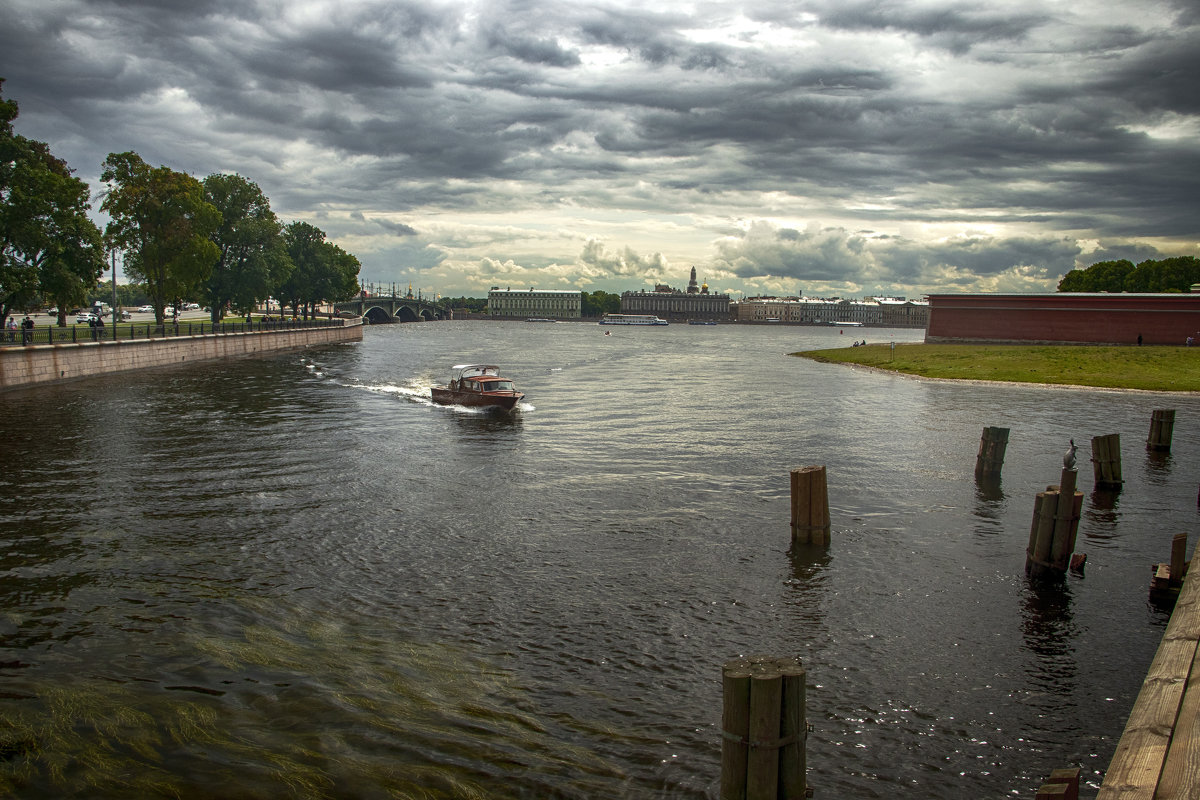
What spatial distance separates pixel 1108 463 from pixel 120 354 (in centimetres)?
5358

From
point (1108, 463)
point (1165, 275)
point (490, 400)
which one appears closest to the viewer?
point (1108, 463)

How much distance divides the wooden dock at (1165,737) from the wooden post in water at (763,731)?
228cm

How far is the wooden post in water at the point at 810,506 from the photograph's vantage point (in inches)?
655

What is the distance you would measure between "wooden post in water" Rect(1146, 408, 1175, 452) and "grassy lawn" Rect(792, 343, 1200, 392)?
981 inches

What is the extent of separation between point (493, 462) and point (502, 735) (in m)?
16.9

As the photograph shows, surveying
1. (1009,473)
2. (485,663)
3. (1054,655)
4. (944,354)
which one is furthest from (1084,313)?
(485,663)

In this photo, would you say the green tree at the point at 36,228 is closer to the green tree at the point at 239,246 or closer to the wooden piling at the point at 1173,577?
the green tree at the point at 239,246

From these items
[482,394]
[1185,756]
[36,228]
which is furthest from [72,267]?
[1185,756]

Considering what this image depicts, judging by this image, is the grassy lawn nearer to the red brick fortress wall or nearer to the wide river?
the red brick fortress wall

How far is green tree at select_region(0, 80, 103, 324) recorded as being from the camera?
150 ft

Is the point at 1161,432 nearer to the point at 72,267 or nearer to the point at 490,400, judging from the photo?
the point at 490,400

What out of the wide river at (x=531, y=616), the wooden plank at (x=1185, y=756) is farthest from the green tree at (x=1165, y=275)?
the wooden plank at (x=1185, y=756)

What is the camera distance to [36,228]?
153 ft

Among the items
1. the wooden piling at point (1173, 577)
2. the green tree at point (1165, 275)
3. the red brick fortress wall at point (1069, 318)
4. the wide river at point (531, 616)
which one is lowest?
the wide river at point (531, 616)
